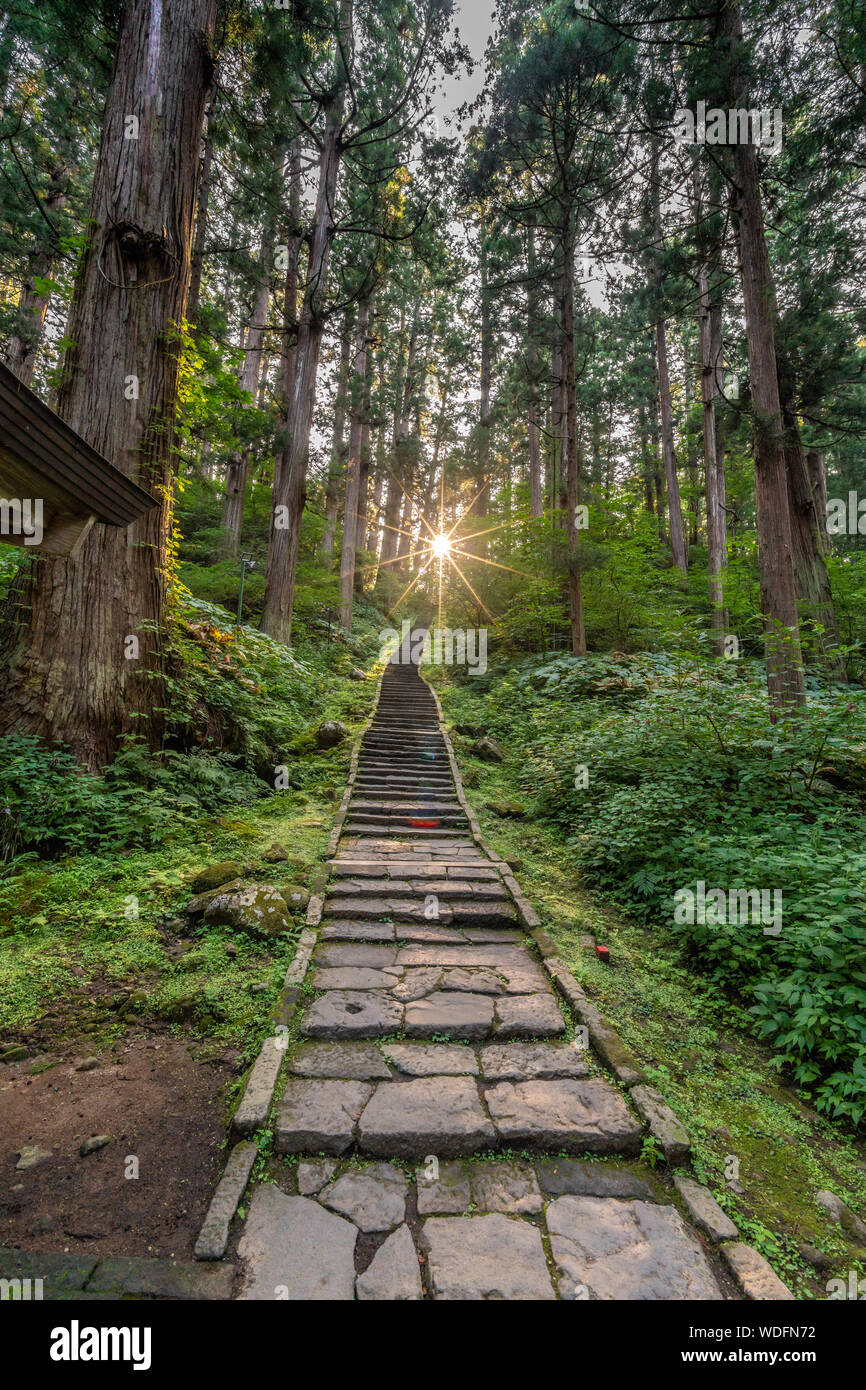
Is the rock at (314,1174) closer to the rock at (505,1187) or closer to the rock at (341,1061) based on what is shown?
the rock at (341,1061)

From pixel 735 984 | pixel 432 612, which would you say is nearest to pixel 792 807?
pixel 735 984

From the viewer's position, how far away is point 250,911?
400cm

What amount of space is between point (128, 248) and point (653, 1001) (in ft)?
27.1

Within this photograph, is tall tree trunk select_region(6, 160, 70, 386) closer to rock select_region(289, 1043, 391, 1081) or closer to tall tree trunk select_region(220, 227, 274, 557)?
tall tree trunk select_region(220, 227, 274, 557)

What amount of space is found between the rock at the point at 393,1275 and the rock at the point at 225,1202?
52 cm

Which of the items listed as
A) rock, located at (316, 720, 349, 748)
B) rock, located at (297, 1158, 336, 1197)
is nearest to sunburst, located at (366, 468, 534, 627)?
rock, located at (316, 720, 349, 748)

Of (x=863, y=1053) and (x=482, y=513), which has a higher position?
(x=482, y=513)

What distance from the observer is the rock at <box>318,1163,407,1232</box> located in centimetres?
203

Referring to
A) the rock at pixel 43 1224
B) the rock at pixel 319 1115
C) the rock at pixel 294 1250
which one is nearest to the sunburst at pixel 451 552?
the rock at pixel 319 1115

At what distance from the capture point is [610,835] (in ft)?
18.5

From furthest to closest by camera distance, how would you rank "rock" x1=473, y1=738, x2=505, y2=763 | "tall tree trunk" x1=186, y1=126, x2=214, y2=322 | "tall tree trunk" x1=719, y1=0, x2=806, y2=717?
"rock" x1=473, y1=738, x2=505, y2=763, "tall tree trunk" x1=186, y1=126, x2=214, y2=322, "tall tree trunk" x1=719, y1=0, x2=806, y2=717

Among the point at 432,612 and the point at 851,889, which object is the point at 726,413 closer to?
the point at 851,889

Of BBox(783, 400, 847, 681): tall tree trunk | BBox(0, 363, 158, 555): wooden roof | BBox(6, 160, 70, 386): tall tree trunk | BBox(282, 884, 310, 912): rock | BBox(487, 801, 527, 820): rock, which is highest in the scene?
BBox(6, 160, 70, 386): tall tree trunk

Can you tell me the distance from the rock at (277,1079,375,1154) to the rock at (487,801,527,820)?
4.88 metres
